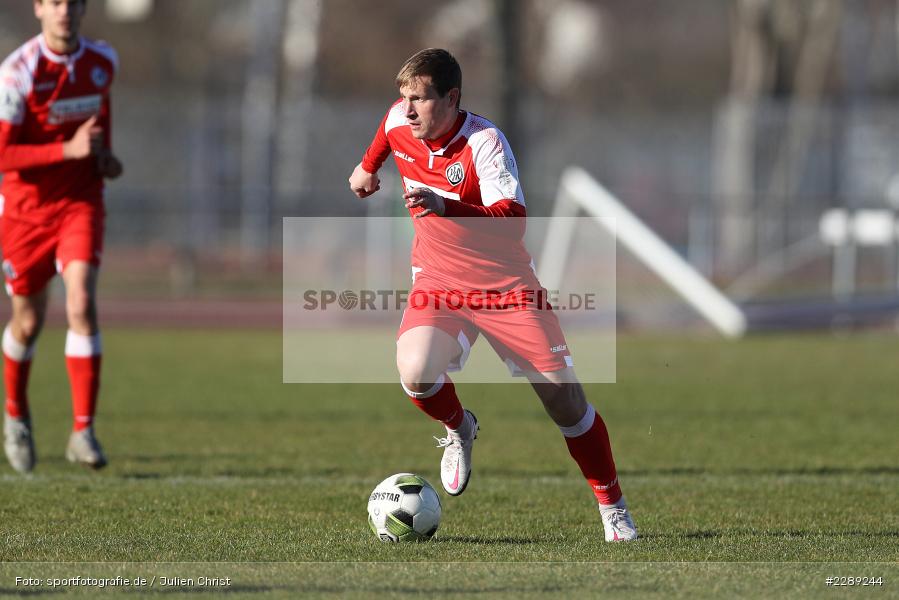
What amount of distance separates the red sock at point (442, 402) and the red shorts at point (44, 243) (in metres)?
2.16

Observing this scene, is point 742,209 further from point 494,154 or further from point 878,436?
point 494,154

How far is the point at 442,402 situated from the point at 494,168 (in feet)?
3.55

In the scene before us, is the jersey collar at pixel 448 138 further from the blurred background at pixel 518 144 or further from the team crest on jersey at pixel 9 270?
the blurred background at pixel 518 144

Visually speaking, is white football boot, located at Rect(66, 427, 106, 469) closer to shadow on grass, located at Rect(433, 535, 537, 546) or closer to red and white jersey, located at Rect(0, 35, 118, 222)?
red and white jersey, located at Rect(0, 35, 118, 222)

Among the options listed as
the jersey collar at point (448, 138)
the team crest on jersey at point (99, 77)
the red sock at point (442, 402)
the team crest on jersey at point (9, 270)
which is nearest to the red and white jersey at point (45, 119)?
the team crest on jersey at point (99, 77)

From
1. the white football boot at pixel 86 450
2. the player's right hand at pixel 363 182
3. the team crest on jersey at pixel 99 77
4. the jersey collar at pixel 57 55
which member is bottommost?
the white football boot at pixel 86 450

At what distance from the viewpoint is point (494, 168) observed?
5.18 metres

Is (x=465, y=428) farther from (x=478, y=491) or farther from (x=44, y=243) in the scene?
(x=44, y=243)

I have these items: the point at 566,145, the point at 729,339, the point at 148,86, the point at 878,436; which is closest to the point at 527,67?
the point at 566,145

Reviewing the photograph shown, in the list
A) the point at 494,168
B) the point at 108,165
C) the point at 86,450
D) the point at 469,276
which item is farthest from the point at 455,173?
the point at 86,450

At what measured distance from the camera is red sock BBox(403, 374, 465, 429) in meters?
5.59

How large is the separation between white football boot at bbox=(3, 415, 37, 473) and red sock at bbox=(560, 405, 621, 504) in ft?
9.96

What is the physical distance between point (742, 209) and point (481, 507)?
18.1 metres

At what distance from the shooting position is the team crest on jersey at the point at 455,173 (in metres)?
5.34
